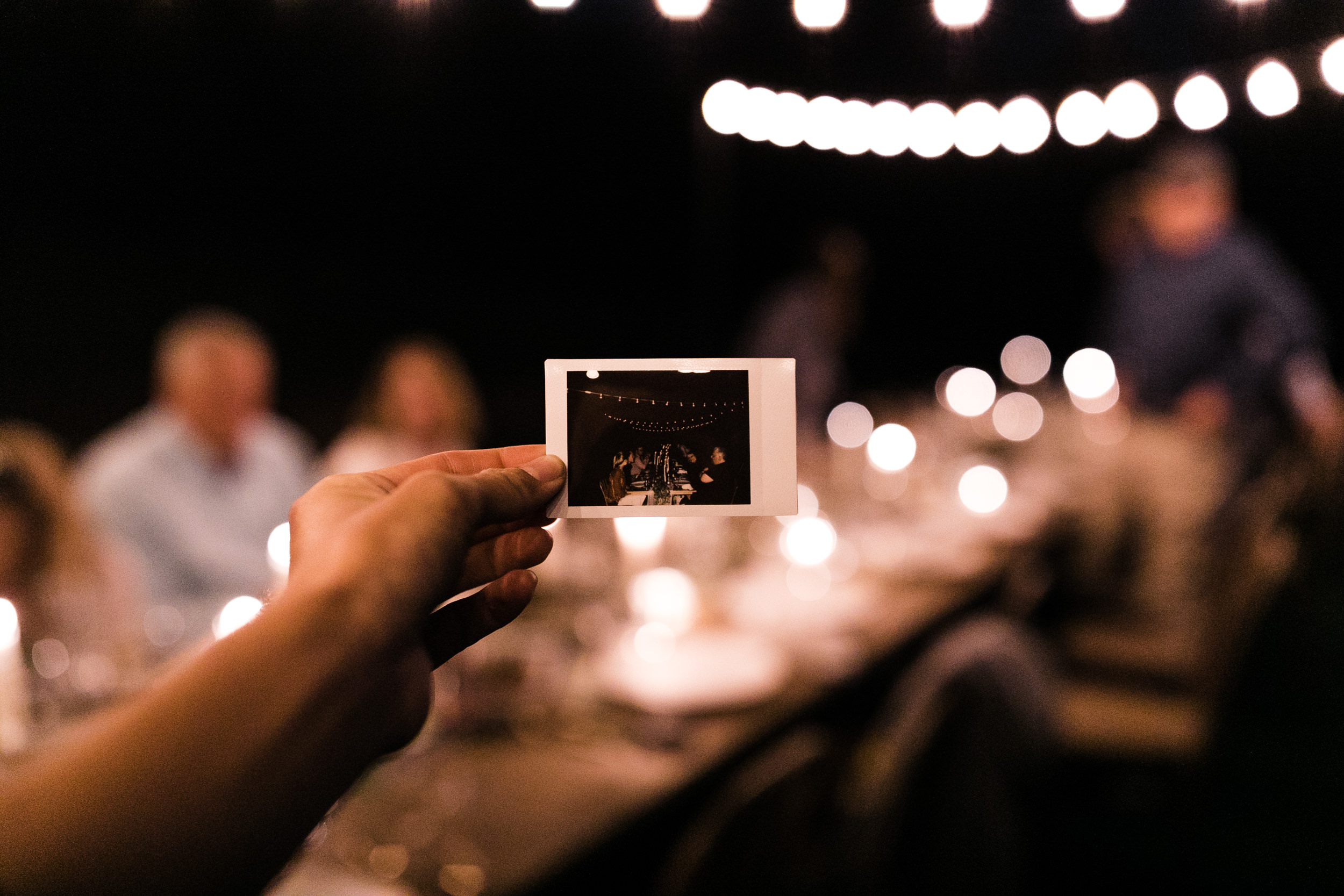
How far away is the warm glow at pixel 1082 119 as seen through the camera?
65 cm

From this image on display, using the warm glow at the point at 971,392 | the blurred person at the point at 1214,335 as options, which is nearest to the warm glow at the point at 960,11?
the blurred person at the point at 1214,335

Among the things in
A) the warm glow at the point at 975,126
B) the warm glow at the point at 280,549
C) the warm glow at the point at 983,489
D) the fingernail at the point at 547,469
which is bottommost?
the warm glow at the point at 983,489

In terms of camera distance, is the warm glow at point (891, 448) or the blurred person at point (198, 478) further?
the warm glow at point (891, 448)

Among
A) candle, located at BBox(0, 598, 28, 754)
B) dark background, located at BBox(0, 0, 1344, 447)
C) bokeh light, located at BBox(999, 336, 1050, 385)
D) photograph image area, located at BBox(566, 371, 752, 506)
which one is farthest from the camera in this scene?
bokeh light, located at BBox(999, 336, 1050, 385)

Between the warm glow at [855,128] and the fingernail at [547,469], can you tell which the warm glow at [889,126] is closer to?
the warm glow at [855,128]

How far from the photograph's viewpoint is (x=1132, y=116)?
0.69m

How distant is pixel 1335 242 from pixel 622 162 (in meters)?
0.67

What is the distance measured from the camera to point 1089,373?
3143mm

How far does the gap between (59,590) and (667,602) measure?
3.31ft

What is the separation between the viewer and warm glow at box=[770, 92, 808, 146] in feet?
1.90

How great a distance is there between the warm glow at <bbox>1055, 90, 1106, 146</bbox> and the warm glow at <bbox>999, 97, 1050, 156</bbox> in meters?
0.01

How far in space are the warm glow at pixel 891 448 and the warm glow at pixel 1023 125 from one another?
180 centimetres

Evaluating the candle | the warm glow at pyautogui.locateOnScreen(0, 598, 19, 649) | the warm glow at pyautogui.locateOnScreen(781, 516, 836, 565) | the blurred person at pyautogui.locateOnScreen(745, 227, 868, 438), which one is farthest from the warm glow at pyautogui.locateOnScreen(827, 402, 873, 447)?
the warm glow at pyautogui.locateOnScreen(0, 598, 19, 649)

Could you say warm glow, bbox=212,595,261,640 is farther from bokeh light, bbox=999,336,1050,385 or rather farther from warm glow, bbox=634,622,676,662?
bokeh light, bbox=999,336,1050,385
